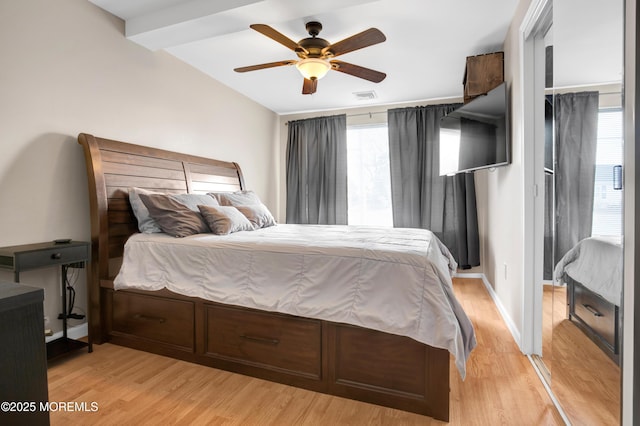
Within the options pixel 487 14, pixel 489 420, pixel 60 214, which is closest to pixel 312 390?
pixel 489 420

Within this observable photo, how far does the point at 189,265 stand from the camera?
2162 mm

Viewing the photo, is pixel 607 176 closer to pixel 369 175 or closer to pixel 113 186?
pixel 113 186

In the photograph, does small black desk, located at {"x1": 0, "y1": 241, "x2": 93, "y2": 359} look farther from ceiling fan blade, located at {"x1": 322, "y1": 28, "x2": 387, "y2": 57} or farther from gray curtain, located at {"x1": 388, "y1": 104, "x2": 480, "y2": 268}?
gray curtain, located at {"x1": 388, "y1": 104, "x2": 480, "y2": 268}

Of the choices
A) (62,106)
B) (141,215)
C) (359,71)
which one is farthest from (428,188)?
(62,106)

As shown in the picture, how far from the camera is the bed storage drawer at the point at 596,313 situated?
1187 millimetres

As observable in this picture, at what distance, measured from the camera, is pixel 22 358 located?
463 millimetres

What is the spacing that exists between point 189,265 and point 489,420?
6.29 feet

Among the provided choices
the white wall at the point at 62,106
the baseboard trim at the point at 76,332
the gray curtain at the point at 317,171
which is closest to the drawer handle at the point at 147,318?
the baseboard trim at the point at 76,332

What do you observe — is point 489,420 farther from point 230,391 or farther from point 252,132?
point 252,132

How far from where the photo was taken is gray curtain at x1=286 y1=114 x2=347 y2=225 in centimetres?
496

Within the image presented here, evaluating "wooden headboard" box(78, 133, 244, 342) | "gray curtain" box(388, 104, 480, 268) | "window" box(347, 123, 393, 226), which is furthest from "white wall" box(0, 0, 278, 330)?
"gray curtain" box(388, 104, 480, 268)

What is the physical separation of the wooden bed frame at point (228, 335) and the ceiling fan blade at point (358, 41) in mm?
1845

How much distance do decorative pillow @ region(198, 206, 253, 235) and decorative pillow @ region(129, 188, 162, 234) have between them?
1.26 feet

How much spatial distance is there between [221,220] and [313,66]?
56.3 inches
